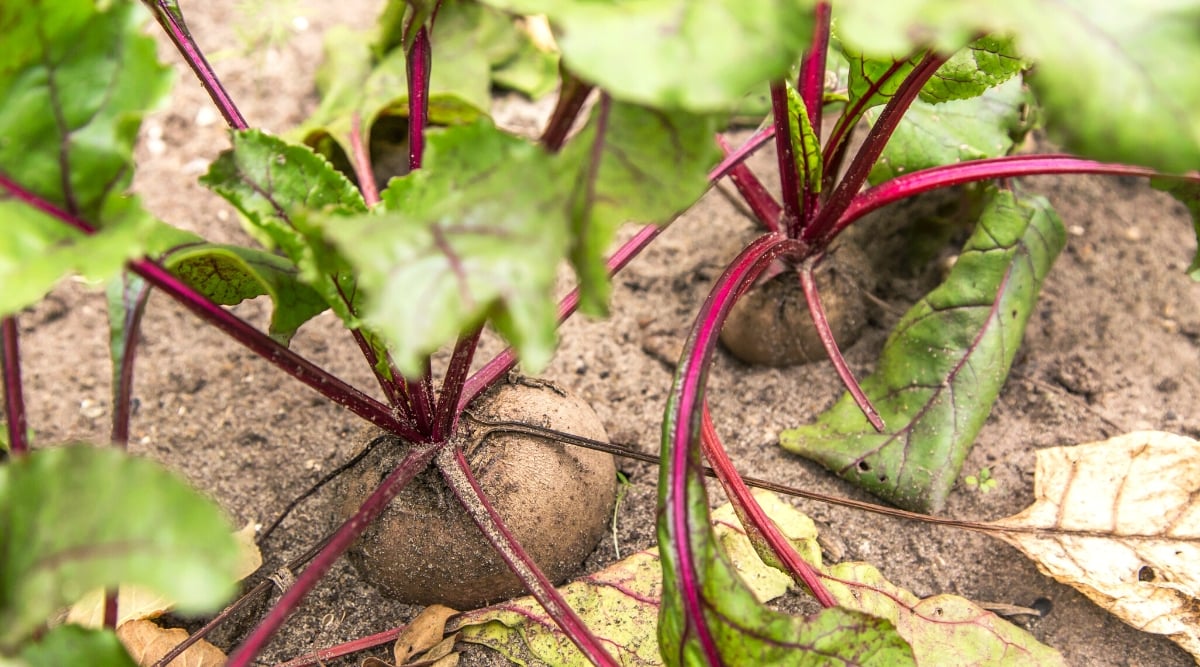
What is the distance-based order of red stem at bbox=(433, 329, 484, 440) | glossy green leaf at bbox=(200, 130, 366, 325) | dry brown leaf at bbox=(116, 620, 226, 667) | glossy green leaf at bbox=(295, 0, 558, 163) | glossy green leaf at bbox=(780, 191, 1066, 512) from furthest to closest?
glossy green leaf at bbox=(295, 0, 558, 163), glossy green leaf at bbox=(780, 191, 1066, 512), dry brown leaf at bbox=(116, 620, 226, 667), red stem at bbox=(433, 329, 484, 440), glossy green leaf at bbox=(200, 130, 366, 325)

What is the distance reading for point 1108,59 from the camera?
0.86 m

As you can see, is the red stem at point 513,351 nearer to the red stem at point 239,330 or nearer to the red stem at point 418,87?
the red stem at point 239,330

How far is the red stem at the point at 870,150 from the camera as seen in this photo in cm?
142

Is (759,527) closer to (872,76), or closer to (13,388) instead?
(872,76)

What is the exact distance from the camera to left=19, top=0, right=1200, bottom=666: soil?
167 cm

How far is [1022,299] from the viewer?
5.86ft

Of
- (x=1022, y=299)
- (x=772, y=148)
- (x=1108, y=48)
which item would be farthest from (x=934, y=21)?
(x=772, y=148)

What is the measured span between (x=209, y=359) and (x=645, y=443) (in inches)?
39.3

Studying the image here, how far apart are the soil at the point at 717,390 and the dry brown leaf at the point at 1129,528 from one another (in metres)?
0.09

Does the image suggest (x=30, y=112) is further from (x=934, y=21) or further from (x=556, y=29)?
(x=934, y=21)

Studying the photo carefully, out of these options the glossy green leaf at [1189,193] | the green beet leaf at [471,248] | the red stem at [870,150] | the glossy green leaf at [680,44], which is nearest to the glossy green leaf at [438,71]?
the red stem at [870,150]

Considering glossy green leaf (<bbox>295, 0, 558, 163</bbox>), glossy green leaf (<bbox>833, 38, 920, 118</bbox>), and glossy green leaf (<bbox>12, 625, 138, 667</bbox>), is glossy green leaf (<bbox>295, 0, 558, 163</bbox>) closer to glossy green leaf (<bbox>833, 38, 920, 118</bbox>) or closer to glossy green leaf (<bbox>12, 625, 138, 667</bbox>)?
glossy green leaf (<bbox>833, 38, 920, 118</bbox>)

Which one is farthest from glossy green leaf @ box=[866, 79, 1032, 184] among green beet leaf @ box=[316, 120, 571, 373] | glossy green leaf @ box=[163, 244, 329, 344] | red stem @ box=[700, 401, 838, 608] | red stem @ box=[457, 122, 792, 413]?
glossy green leaf @ box=[163, 244, 329, 344]

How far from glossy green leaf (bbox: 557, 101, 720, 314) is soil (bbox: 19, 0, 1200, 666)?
34.9 inches
